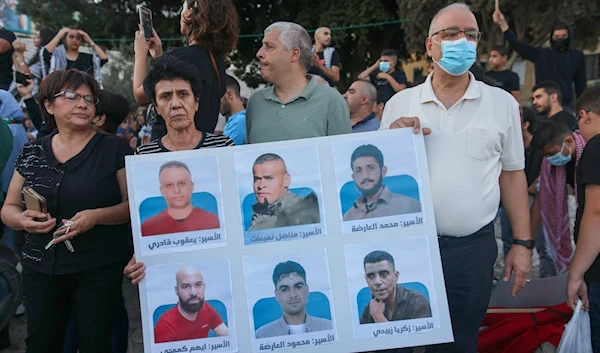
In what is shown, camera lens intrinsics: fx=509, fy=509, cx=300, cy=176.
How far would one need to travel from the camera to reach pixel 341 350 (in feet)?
7.50

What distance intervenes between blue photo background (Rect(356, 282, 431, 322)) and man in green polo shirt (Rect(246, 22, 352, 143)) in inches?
36.2

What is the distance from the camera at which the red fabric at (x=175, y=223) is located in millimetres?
2291

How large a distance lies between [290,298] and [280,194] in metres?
0.47

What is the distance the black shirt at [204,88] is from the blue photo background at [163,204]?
641 mm

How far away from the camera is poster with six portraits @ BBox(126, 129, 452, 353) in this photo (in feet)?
7.47

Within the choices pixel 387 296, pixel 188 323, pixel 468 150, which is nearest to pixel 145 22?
pixel 188 323

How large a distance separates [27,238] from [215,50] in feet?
4.84

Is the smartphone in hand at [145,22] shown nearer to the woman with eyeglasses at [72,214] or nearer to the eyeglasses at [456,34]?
the woman with eyeglasses at [72,214]

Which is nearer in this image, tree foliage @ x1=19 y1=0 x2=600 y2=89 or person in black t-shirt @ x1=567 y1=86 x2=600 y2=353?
person in black t-shirt @ x1=567 y1=86 x2=600 y2=353

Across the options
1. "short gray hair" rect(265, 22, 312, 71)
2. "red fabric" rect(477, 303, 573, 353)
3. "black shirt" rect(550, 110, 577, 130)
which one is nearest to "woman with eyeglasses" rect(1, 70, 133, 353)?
"short gray hair" rect(265, 22, 312, 71)

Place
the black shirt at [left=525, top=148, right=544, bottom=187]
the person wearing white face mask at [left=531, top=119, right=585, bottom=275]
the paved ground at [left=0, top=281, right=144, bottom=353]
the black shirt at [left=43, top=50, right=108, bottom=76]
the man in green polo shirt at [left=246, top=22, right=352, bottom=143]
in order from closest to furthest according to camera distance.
Answer: the man in green polo shirt at [left=246, top=22, right=352, bottom=143] < the person wearing white face mask at [left=531, top=119, right=585, bottom=275] < the paved ground at [left=0, top=281, right=144, bottom=353] < the black shirt at [left=525, top=148, right=544, bottom=187] < the black shirt at [left=43, top=50, right=108, bottom=76]

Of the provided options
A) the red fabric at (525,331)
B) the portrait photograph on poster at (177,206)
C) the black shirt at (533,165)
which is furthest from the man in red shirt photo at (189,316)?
the black shirt at (533,165)

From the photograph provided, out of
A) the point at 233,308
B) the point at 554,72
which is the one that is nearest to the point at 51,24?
the point at 554,72

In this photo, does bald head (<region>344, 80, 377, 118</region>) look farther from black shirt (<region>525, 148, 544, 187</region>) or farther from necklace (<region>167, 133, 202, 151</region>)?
necklace (<region>167, 133, 202, 151</region>)
